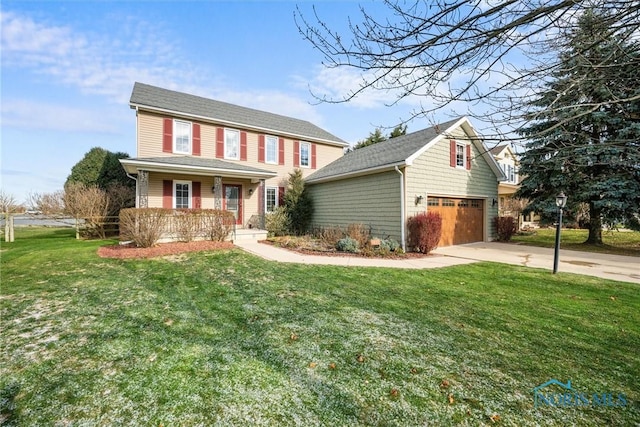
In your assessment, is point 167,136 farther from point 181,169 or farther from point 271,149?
point 271,149

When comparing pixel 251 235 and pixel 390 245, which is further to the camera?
pixel 251 235

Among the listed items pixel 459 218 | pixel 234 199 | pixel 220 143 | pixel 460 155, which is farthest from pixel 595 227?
pixel 220 143

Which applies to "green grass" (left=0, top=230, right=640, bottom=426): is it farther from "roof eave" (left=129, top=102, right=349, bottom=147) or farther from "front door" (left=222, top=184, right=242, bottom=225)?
"front door" (left=222, top=184, right=242, bottom=225)

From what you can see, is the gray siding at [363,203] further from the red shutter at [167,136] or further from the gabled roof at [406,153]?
the red shutter at [167,136]

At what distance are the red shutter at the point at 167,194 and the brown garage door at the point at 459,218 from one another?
11.7 m

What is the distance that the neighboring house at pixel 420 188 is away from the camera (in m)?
10.6

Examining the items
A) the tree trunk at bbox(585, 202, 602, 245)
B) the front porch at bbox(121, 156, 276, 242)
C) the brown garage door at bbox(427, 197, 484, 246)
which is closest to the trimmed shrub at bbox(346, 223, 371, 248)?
the brown garage door at bbox(427, 197, 484, 246)

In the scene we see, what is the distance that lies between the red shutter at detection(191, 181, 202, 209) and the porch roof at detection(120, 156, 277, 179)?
1.22m

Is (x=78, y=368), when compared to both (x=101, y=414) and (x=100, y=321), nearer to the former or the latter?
(x=101, y=414)

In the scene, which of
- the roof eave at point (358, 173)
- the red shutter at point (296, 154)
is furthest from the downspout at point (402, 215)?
the red shutter at point (296, 154)

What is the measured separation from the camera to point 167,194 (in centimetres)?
1305

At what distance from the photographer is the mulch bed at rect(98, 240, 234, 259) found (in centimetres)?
841

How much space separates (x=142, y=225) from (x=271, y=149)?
887 cm

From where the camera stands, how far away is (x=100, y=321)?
368 centimetres
